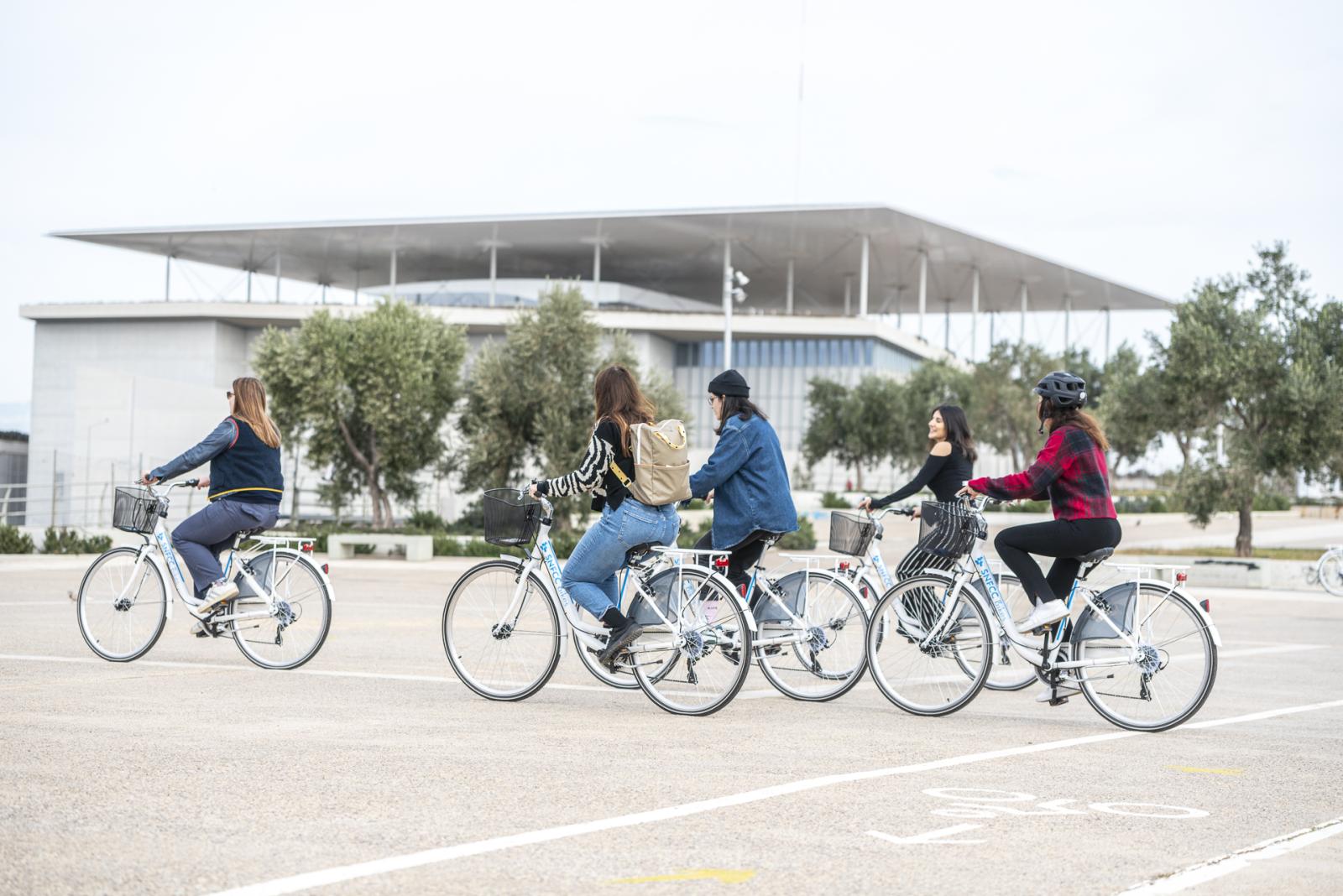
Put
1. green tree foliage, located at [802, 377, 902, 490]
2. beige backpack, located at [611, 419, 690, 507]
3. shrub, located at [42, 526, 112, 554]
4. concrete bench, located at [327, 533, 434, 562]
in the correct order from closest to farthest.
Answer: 1. beige backpack, located at [611, 419, 690, 507]
2. shrub, located at [42, 526, 112, 554]
3. concrete bench, located at [327, 533, 434, 562]
4. green tree foliage, located at [802, 377, 902, 490]

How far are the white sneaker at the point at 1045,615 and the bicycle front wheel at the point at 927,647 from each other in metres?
0.27

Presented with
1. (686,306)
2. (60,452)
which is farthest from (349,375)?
(686,306)

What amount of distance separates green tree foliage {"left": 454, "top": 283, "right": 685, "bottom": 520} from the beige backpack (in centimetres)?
2831

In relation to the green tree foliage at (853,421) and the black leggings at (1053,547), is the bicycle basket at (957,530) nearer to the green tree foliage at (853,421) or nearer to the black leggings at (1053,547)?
the black leggings at (1053,547)

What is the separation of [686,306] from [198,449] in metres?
68.7

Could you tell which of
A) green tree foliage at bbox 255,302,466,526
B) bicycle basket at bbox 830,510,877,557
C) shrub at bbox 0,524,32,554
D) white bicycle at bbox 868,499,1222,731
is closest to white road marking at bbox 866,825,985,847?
white bicycle at bbox 868,499,1222,731

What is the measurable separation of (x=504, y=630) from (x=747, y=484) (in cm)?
161

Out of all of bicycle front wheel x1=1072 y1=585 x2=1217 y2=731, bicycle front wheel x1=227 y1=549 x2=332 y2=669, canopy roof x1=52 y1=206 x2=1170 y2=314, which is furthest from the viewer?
canopy roof x1=52 y1=206 x2=1170 y2=314

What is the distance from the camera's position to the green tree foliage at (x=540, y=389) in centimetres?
3656

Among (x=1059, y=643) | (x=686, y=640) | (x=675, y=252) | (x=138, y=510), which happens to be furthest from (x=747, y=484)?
(x=675, y=252)

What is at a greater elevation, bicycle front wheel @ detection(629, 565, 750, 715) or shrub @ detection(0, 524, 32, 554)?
bicycle front wheel @ detection(629, 565, 750, 715)

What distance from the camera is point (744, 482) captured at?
8398mm

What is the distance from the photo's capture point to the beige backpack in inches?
304

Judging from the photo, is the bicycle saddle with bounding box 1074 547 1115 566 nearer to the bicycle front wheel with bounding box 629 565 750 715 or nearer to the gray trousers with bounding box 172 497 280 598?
the bicycle front wheel with bounding box 629 565 750 715
